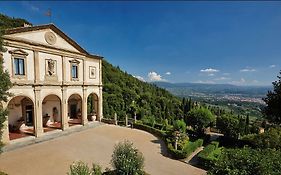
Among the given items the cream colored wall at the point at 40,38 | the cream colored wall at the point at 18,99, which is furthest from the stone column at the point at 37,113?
the cream colored wall at the point at 40,38

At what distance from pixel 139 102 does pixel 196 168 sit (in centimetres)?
4274

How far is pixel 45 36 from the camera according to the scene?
17.9 metres

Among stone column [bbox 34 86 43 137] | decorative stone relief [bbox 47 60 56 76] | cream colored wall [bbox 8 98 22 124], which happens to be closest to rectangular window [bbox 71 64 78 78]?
decorative stone relief [bbox 47 60 56 76]

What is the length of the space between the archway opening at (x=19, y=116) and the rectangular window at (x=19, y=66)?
2.92 metres

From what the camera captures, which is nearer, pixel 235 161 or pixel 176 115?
pixel 235 161

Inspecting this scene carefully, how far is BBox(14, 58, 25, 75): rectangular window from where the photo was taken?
1567 centimetres

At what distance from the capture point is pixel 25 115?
1928cm

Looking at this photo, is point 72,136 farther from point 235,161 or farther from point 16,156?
point 235,161

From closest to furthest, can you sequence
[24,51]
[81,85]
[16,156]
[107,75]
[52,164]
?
[52,164] → [16,156] → [24,51] → [81,85] → [107,75]

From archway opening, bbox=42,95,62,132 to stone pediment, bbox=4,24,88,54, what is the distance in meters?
6.15

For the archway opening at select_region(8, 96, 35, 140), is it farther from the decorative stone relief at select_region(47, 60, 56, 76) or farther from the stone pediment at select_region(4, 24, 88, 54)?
the stone pediment at select_region(4, 24, 88, 54)

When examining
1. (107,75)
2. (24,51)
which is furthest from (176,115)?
(24,51)

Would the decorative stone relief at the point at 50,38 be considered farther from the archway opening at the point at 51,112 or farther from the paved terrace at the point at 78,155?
the paved terrace at the point at 78,155

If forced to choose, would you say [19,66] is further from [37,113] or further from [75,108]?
[75,108]
